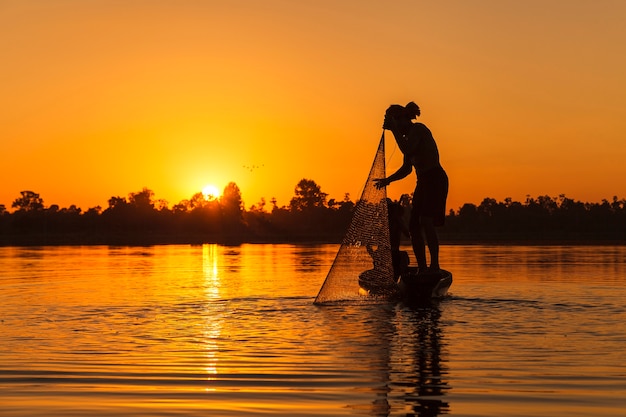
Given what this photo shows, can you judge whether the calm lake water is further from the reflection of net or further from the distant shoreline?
the distant shoreline

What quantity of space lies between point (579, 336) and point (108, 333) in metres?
4.95

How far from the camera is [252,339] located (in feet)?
29.6

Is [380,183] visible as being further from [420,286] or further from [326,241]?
[326,241]

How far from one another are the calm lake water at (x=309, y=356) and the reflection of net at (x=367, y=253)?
639 mm

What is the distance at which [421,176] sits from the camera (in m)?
13.9

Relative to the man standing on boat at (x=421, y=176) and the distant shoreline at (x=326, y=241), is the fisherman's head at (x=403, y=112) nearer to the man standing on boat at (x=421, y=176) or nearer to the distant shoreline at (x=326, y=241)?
the man standing on boat at (x=421, y=176)

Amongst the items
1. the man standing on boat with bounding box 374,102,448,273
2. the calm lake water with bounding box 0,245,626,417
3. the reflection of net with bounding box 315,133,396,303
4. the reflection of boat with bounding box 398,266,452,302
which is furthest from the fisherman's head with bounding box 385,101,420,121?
the calm lake water with bounding box 0,245,626,417

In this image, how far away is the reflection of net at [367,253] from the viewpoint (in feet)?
44.0

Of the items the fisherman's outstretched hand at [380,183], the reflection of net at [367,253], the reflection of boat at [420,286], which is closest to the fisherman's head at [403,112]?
the reflection of net at [367,253]

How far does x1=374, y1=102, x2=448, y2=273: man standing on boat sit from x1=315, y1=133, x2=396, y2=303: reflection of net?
29 centimetres

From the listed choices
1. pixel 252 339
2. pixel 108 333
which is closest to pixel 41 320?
pixel 108 333

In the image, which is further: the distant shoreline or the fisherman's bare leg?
the distant shoreline

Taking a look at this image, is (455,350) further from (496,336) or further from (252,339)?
(252,339)

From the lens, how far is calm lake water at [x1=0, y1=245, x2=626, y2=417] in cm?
593
